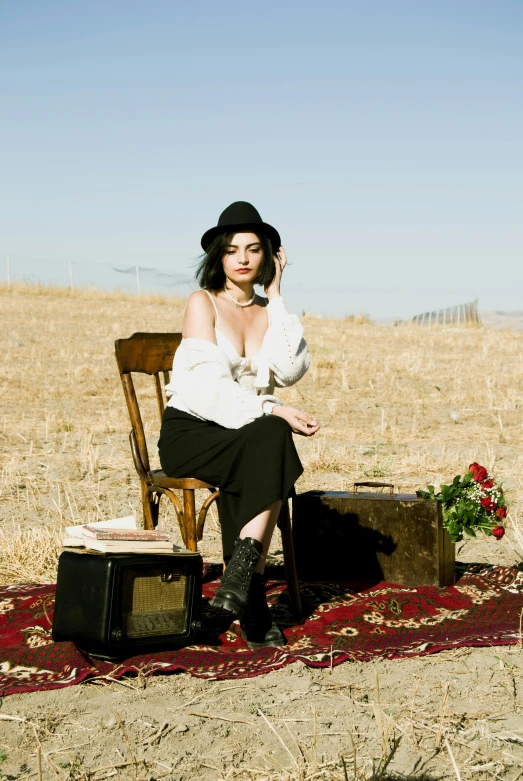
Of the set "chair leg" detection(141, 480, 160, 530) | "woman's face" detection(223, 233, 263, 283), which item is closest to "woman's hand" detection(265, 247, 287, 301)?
"woman's face" detection(223, 233, 263, 283)

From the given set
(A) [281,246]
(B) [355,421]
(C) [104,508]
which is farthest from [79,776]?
(B) [355,421]

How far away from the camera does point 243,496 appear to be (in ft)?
13.7

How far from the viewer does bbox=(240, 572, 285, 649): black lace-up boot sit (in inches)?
159

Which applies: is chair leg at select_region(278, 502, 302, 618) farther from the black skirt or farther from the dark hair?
the dark hair

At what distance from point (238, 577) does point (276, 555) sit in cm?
187

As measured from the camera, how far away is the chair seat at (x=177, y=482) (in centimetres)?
452

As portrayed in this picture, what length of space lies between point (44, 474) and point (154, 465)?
0.94 metres

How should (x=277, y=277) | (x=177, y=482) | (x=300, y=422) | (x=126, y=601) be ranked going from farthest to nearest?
(x=277, y=277), (x=177, y=482), (x=300, y=422), (x=126, y=601)

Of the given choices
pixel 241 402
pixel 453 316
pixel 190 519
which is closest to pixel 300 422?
pixel 241 402

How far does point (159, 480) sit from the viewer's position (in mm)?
4723

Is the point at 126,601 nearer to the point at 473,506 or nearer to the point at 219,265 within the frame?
the point at 219,265

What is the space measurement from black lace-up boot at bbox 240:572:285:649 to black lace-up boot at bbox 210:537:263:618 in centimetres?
8

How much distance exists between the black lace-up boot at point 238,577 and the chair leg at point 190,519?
615 mm

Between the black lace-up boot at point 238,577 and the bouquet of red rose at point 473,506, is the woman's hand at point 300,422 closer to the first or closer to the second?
the black lace-up boot at point 238,577
